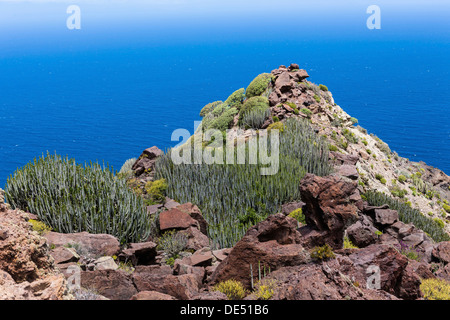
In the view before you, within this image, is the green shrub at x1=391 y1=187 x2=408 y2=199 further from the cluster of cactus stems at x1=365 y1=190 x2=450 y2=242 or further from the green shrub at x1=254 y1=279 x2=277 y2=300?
the green shrub at x1=254 y1=279 x2=277 y2=300

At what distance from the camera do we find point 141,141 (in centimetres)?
10388

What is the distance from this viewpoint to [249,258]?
6.66 meters

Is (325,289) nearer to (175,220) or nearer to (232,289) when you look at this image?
(232,289)

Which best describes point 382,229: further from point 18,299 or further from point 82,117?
point 82,117

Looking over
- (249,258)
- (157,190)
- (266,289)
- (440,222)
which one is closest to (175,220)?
(157,190)

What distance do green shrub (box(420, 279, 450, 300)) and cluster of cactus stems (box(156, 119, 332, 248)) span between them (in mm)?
4003

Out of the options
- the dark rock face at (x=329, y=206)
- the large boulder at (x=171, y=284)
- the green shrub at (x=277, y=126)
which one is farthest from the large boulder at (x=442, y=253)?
the green shrub at (x=277, y=126)

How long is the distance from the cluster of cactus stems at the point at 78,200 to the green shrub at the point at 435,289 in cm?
546

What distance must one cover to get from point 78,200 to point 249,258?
4.17 meters

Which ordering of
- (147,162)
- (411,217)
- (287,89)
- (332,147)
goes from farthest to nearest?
1. (287,89)
2. (332,147)
3. (147,162)
4. (411,217)

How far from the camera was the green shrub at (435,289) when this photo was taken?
6219 millimetres
